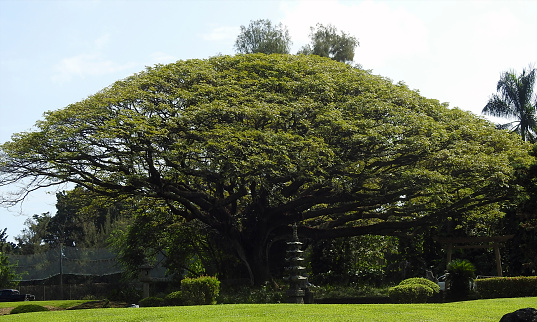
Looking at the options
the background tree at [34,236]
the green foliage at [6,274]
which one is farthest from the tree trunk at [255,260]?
the background tree at [34,236]

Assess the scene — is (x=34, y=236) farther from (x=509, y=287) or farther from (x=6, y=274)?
(x=509, y=287)

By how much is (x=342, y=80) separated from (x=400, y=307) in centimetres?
1407

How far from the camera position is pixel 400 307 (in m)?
14.8

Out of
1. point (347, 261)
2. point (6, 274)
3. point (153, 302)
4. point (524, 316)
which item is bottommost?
point (153, 302)

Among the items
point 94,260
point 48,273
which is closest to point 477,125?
point 94,260

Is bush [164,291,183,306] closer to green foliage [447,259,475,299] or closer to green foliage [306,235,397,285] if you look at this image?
green foliage [447,259,475,299]

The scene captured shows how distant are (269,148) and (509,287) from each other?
32.6ft

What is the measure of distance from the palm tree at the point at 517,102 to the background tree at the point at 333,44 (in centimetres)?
1116

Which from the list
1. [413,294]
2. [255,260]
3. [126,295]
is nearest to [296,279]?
[413,294]

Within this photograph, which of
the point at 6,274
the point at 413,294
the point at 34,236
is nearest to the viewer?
the point at 413,294

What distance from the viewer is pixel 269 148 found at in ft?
72.6

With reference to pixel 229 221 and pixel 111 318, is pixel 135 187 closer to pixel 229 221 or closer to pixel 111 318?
pixel 229 221

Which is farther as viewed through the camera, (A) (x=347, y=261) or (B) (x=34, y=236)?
(B) (x=34, y=236)

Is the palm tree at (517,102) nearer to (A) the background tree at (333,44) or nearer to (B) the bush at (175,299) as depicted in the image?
(A) the background tree at (333,44)
